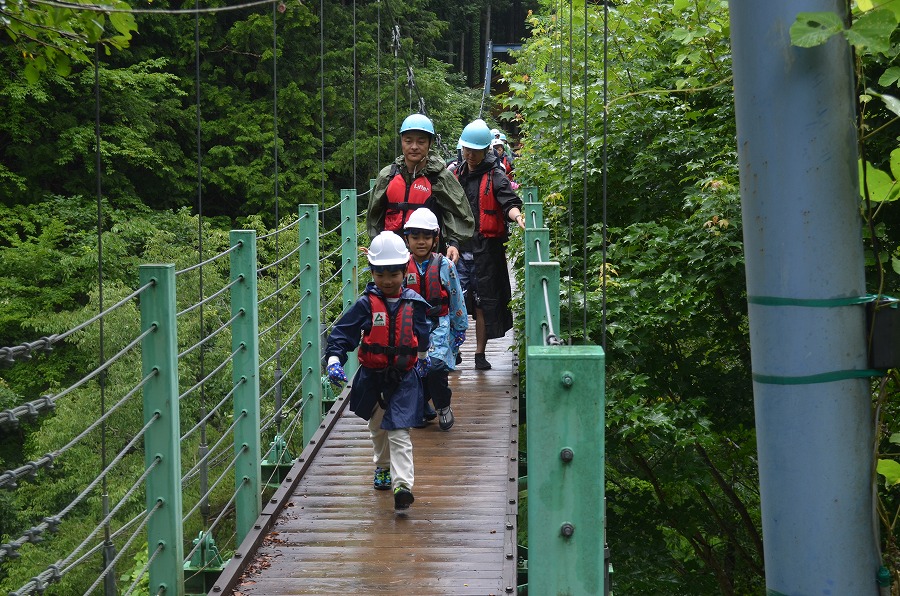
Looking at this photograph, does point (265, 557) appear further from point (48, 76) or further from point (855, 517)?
point (48, 76)

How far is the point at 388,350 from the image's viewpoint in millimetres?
3934

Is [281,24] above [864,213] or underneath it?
above

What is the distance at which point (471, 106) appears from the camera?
26094 mm

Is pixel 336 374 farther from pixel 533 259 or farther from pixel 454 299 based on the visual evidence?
pixel 454 299

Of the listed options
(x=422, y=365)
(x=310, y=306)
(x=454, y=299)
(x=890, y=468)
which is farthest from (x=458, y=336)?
(x=890, y=468)

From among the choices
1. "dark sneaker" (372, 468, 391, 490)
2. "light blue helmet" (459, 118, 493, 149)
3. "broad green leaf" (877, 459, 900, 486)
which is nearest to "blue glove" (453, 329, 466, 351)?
"dark sneaker" (372, 468, 391, 490)

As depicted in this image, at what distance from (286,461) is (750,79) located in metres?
3.56

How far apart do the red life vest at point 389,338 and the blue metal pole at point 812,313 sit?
2704mm

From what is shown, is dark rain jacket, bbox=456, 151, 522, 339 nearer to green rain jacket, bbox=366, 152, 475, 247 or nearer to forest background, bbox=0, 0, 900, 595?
forest background, bbox=0, 0, 900, 595

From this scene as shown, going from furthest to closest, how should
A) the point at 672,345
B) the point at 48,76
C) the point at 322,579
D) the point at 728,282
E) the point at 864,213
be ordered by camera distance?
the point at 48,76 < the point at 672,345 < the point at 728,282 < the point at 322,579 < the point at 864,213

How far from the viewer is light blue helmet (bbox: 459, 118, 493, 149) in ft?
18.5

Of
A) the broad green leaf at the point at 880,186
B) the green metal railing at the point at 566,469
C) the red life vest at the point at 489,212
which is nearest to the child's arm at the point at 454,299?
the red life vest at the point at 489,212

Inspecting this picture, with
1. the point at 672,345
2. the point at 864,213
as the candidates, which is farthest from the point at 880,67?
the point at 864,213

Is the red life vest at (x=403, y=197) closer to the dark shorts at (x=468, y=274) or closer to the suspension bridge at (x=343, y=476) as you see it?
the suspension bridge at (x=343, y=476)
